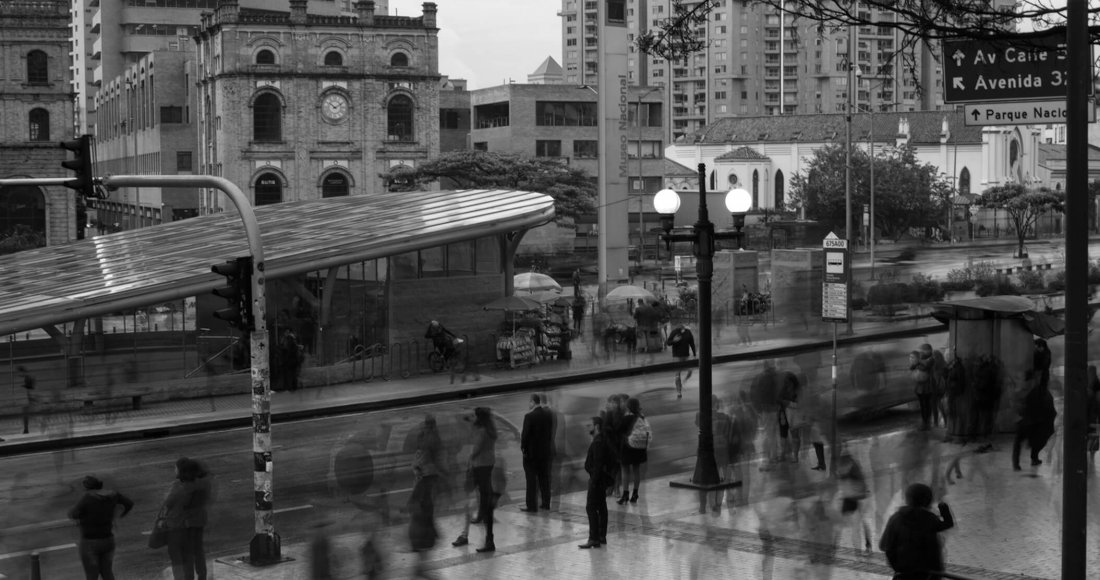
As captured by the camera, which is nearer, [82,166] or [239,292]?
[82,166]

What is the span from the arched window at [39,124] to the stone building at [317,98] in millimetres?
9268

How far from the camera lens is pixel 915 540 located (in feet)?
36.9

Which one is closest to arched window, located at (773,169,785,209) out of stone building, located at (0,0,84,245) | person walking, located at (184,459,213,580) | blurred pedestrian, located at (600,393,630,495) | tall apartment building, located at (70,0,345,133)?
tall apartment building, located at (70,0,345,133)

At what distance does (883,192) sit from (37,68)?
50.9m

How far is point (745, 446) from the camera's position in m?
20.1

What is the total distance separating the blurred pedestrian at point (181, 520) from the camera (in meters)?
13.4

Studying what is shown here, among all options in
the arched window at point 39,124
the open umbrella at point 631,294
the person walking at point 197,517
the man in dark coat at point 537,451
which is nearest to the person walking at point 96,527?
the person walking at point 197,517

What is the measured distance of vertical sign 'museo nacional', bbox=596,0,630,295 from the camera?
168 ft

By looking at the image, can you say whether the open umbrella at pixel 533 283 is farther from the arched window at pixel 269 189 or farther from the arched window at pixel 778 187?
the arched window at pixel 778 187

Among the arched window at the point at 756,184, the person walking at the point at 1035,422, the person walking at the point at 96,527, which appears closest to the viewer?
the person walking at the point at 96,527

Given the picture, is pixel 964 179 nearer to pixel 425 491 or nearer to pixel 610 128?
pixel 610 128

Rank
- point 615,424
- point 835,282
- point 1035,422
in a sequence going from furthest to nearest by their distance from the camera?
point 835,282 → point 1035,422 → point 615,424

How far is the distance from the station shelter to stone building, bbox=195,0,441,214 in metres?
36.2

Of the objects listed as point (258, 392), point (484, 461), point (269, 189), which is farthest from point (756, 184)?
point (258, 392)
